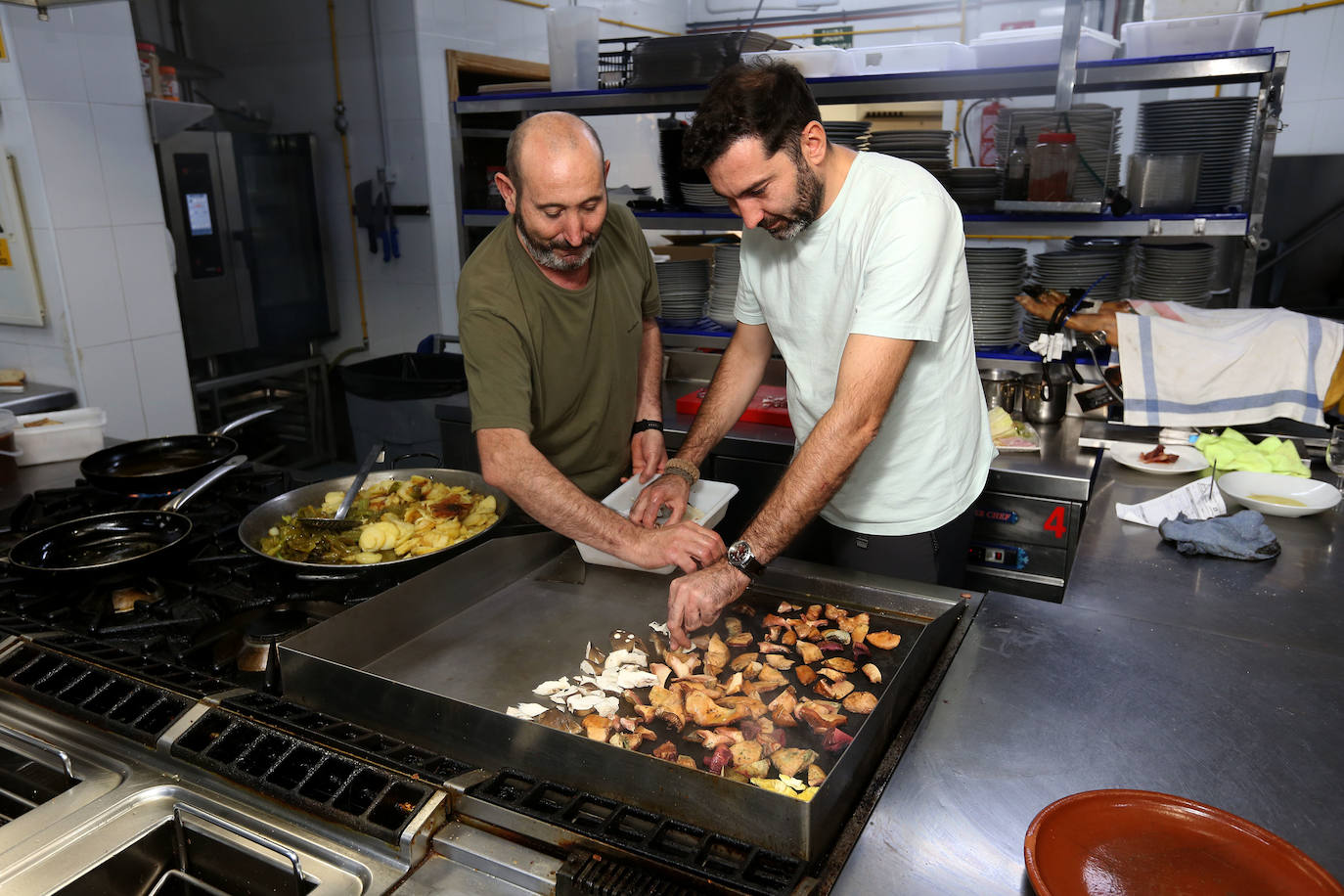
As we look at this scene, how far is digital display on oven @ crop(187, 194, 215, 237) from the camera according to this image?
442 centimetres

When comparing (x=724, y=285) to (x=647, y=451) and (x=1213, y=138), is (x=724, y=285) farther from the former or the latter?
(x=1213, y=138)

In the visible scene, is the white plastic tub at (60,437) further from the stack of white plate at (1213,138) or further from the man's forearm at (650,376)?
the stack of white plate at (1213,138)

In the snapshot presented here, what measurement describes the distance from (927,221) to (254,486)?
5.62 feet

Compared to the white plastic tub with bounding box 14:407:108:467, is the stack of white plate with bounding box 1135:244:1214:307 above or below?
above

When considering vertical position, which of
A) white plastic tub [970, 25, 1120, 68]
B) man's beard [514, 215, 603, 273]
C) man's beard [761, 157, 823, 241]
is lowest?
man's beard [514, 215, 603, 273]

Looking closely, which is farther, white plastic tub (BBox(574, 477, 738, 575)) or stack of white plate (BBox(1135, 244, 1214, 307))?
stack of white plate (BBox(1135, 244, 1214, 307))

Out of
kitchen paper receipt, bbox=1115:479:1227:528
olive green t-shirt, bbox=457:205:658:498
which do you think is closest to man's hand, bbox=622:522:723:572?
olive green t-shirt, bbox=457:205:658:498

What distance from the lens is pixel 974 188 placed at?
3.04m

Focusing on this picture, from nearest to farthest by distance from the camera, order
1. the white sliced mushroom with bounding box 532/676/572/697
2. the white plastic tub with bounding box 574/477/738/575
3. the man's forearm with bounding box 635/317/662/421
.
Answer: the white sliced mushroom with bounding box 532/676/572/697, the white plastic tub with bounding box 574/477/738/575, the man's forearm with bounding box 635/317/662/421

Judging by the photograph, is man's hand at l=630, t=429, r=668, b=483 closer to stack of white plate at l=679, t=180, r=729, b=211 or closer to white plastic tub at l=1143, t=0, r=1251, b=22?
stack of white plate at l=679, t=180, r=729, b=211

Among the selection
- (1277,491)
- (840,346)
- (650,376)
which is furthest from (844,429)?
(1277,491)

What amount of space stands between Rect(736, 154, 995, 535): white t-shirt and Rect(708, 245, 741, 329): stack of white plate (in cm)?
133

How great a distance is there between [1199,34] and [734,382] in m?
1.79

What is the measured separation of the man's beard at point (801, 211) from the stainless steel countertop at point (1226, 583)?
87 cm
